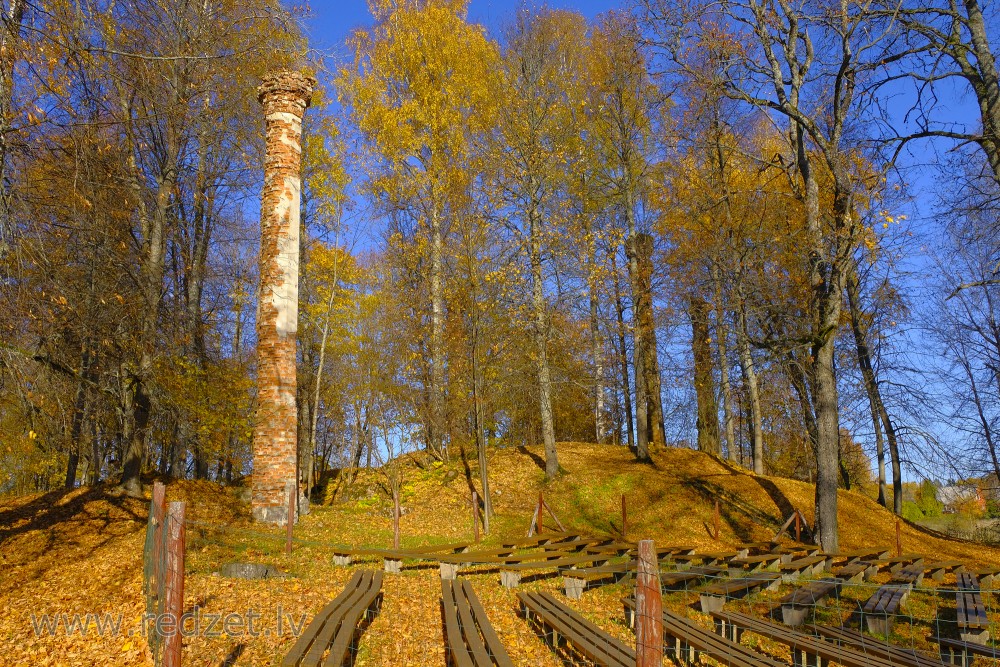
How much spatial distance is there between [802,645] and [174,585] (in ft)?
18.1

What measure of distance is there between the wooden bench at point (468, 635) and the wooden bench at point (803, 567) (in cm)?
513

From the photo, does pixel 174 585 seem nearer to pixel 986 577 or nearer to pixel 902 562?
pixel 902 562

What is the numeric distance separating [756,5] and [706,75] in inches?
63.9

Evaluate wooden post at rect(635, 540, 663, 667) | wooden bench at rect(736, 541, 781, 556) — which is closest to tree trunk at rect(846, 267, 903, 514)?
wooden bench at rect(736, 541, 781, 556)

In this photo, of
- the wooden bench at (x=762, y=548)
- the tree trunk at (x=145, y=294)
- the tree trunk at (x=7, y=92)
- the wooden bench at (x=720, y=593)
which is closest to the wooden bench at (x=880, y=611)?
the wooden bench at (x=720, y=593)

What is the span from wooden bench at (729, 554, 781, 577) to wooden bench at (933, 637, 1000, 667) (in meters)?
2.93

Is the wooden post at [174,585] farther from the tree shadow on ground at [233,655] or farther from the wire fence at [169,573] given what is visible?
the tree shadow on ground at [233,655]

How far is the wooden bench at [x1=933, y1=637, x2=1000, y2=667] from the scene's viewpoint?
592 cm

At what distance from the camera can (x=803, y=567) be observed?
9680 mm

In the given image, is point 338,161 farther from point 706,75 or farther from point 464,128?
point 706,75

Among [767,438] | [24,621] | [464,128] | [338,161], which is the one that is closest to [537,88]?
[464,128]

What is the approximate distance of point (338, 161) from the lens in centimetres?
1884

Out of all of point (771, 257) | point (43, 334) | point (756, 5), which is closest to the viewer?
point (43, 334)

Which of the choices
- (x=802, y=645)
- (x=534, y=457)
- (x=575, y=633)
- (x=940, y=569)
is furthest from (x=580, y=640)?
(x=534, y=457)
